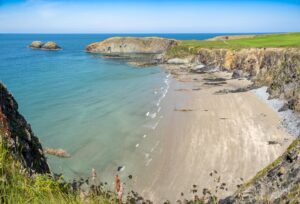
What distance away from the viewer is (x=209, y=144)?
26438mm

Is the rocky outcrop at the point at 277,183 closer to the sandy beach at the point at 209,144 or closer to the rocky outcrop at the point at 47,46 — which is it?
the sandy beach at the point at 209,144

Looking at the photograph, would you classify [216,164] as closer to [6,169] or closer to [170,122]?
[170,122]

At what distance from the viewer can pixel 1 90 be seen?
32.8 ft

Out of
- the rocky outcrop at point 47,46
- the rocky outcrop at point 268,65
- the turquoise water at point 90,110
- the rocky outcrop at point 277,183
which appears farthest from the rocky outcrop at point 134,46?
the rocky outcrop at point 277,183

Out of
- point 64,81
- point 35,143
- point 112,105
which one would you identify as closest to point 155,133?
point 112,105

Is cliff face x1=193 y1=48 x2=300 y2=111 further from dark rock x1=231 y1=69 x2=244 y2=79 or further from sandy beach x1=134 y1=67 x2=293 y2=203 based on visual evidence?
sandy beach x1=134 y1=67 x2=293 y2=203

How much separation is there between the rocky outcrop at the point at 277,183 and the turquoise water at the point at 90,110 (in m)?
5.55

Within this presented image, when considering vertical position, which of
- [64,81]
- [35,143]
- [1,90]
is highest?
[1,90]

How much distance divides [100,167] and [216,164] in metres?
8.17

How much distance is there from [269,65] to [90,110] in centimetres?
3164

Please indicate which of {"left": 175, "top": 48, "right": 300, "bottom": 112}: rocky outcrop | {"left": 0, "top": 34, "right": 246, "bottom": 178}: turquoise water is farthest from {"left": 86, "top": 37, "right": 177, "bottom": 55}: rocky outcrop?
{"left": 0, "top": 34, "right": 246, "bottom": 178}: turquoise water

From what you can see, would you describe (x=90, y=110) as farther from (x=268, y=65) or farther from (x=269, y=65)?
(x=268, y=65)

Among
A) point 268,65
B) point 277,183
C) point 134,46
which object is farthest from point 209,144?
point 134,46

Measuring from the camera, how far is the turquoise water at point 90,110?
24.2 meters
